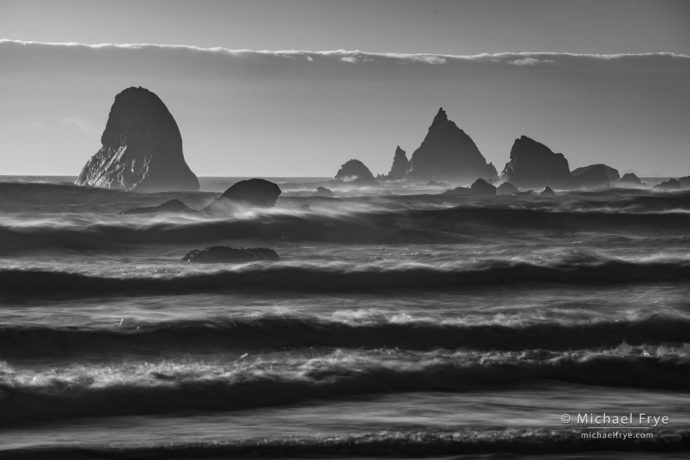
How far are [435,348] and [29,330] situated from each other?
28.3 feet

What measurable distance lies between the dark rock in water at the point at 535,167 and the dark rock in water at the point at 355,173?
27631 millimetres

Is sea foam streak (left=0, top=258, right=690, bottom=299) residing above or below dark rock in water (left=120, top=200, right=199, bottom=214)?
below

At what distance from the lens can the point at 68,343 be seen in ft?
64.0

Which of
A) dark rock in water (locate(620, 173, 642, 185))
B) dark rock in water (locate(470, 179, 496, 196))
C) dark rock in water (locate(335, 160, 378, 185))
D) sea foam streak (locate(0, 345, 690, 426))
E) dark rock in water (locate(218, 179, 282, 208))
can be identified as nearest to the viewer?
sea foam streak (locate(0, 345, 690, 426))

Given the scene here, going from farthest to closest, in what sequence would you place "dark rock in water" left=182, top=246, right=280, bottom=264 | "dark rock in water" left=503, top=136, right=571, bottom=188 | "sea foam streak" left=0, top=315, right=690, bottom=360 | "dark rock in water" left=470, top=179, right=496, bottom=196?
1. "dark rock in water" left=503, top=136, right=571, bottom=188
2. "dark rock in water" left=470, top=179, right=496, bottom=196
3. "dark rock in water" left=182, top=246, right=280, bottom=264
4. "sea foam streak" left=0, top=315, right=690, bottom=360

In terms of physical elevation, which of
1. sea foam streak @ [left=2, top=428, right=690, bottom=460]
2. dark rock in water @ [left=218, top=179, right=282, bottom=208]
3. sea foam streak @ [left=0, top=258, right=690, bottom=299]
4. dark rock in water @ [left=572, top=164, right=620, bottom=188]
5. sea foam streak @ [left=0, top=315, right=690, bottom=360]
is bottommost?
sea foam streak @ [left=2, top=428, right=690, bottom=460]

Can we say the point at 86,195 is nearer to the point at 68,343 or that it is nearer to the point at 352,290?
the point at 352,290

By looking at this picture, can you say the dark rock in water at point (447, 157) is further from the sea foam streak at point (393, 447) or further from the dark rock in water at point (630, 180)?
the sea foam streak at point (393, 447)

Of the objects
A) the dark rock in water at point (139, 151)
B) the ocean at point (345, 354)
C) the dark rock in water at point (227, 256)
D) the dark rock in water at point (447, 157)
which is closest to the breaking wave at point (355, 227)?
the ocean at point (345, 354)

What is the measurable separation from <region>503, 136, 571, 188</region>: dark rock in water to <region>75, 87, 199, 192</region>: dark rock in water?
53428mm

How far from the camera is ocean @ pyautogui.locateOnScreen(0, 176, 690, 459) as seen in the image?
1341 centimetres

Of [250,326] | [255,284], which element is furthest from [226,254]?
[250,326]

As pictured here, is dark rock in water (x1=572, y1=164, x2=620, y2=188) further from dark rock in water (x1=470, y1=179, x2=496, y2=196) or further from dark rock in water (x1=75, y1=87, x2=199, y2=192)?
dark rock in water (x1=75, y1=87, x2=199, y2=192)

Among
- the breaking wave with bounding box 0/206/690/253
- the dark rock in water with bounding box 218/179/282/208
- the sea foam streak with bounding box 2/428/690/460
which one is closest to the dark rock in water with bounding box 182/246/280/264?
the breaking wave with bounding box 0/206/690/253
